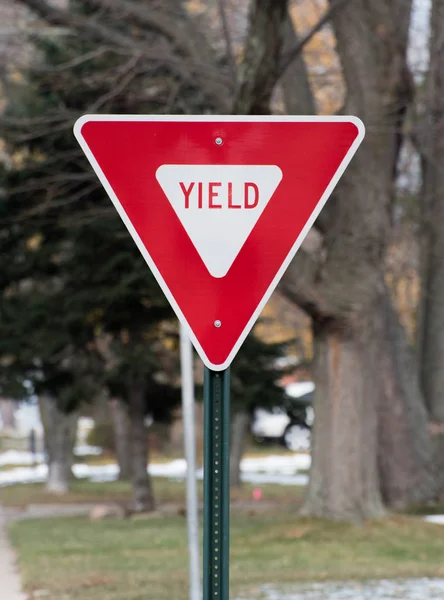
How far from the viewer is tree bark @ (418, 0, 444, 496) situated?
18.0 metres

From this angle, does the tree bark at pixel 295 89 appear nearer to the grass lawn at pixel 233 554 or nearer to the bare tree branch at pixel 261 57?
the bare tree branch at pixel 261 57

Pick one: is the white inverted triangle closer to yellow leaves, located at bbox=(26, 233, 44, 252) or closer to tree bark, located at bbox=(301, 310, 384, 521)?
tree bark, located at bbox=(301, 310, 384, 521)

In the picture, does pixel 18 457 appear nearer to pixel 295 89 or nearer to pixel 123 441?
pixel 123 441

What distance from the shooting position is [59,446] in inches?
943

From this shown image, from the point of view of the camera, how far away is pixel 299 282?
14.5m

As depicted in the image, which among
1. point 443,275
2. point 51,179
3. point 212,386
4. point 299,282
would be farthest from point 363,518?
point 212,386

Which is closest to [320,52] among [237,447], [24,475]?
[237,447]

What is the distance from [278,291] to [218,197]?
14.6 metres

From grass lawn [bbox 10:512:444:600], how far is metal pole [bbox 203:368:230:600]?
238 inches

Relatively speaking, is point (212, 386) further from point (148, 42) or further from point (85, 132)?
point (148, 42)

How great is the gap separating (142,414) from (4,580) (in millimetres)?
8068

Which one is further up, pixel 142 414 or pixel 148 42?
pixel 148 42

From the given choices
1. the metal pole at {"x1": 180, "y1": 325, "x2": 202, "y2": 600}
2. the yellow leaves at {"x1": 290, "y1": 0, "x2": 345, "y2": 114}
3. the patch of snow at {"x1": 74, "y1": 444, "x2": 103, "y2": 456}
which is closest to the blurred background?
the yellow leaves at {"x1": 290, "y1": 0, "x2": 345, "y2": 114}

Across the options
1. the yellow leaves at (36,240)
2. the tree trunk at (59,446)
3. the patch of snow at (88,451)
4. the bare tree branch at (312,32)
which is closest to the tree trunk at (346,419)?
the bare tree branch at (312,32)
